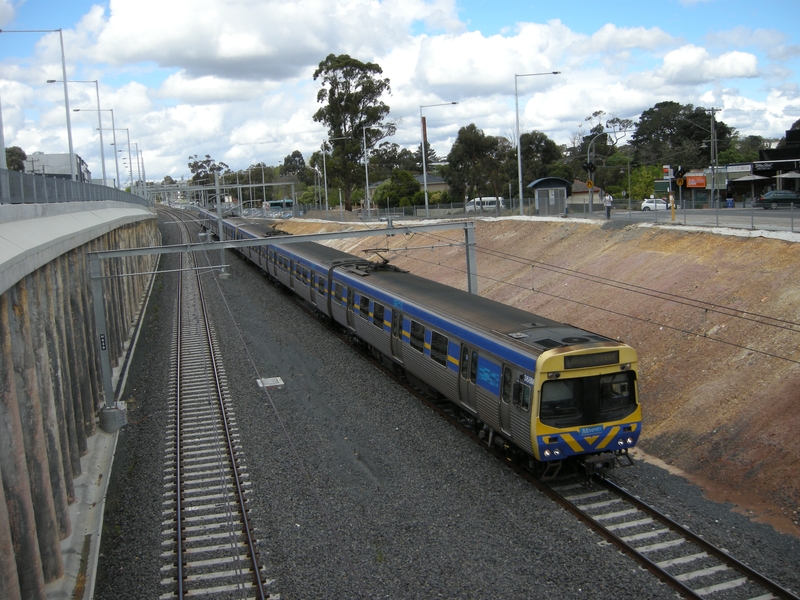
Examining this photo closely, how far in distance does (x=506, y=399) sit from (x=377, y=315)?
23.9ft

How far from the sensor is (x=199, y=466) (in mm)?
14055

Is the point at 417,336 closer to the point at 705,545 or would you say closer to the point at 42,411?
the point at 42,411

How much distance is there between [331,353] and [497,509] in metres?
11.3

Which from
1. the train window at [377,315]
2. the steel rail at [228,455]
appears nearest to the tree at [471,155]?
the steel rail at [228,455]

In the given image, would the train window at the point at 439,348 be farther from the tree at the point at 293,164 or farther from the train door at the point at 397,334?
the tree at the point at 293,164

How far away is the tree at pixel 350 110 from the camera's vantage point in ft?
229

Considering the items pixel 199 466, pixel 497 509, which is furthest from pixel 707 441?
pixel 199 466

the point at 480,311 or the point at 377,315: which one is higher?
the point at 480,311

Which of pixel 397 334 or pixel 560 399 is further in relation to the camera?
pixel 397 334

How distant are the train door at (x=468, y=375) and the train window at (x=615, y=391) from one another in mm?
2560

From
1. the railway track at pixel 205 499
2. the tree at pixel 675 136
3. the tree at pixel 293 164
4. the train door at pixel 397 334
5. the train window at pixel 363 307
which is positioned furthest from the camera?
the tree at pixel 293 164

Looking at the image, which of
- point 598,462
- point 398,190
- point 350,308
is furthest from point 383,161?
point 598,462

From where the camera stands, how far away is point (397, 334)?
17.9 m

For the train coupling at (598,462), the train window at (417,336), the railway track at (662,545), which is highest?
the train window at (417,336)
